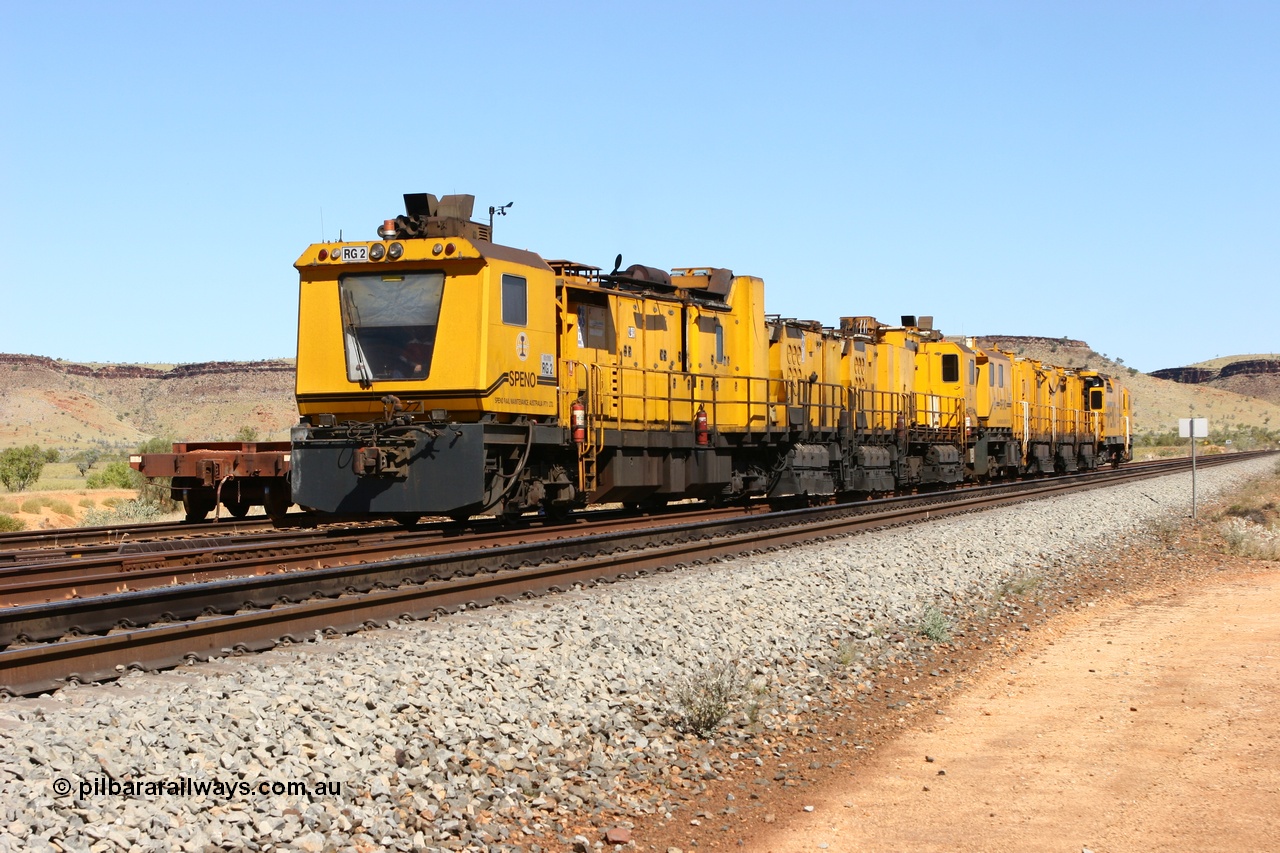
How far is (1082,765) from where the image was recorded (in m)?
8.14

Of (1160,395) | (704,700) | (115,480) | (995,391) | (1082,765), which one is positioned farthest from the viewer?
(1160,395)

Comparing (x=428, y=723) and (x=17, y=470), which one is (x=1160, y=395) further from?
(x=428, y=723)

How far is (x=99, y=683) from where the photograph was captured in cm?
712

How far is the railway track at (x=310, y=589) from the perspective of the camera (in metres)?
7.61

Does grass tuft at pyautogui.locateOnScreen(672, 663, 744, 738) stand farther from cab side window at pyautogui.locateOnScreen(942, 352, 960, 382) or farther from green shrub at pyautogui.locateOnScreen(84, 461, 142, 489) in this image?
green shrub at pyautogui.locateOnScreen(84, 461, 142, 489)

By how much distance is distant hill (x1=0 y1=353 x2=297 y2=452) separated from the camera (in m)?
102

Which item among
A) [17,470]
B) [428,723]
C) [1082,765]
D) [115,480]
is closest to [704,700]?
[428,723]

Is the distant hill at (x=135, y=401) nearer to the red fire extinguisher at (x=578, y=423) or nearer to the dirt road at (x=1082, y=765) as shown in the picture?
the red fire extinguisher at (x=578, y=423)

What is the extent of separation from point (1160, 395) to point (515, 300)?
6430 inches

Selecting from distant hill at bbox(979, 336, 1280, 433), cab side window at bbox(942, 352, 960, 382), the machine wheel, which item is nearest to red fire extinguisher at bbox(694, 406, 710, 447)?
the machine wheel

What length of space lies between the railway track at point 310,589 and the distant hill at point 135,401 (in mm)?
81855

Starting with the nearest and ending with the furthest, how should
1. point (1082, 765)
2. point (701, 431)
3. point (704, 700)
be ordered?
1. point (1082, 765)
2. point (704, 700)
3. point (701, 431)

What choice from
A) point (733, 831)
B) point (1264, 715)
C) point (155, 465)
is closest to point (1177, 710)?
point (1264, 715)

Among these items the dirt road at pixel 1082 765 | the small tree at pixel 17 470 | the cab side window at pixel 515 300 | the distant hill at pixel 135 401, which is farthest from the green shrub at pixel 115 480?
the distant hill at pixel 135 401
